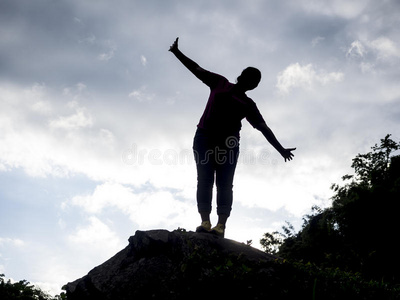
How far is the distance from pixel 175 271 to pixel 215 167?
1.85 metres

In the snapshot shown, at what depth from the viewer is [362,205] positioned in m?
21.4

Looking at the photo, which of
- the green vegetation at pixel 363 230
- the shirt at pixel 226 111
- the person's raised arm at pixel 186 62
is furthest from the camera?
the green vegetation at pixel 363 230

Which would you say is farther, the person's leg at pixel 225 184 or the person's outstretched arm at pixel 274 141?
the person's outstretched arm at pixel 274 141

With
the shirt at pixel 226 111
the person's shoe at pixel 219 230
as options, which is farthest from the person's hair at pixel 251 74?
the person's shoe at pixel 219 230

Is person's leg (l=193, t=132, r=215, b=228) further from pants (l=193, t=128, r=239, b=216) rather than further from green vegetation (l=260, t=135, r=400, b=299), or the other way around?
green vegetation (l=260, t=135, r=400, b=299)

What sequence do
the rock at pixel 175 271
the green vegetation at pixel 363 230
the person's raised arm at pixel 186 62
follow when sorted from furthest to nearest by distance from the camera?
the green vegetation at pixel 363 230, the person's raised arm at pixel 186 62, the rock at pixel 175 271

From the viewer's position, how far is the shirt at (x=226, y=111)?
459 centimetres

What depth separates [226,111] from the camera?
182 inches

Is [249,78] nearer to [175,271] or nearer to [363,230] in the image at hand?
[175,271]

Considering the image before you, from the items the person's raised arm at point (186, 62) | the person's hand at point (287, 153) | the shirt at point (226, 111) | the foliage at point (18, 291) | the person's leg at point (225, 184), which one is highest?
the person's raised arm at point (186, 62)

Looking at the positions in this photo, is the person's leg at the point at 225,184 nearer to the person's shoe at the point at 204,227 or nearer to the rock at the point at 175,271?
the person's shoe at the point at 204,227

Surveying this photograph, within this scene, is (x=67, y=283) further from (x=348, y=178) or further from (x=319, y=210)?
(x=319, y=210)

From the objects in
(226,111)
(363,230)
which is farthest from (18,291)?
(363,230)

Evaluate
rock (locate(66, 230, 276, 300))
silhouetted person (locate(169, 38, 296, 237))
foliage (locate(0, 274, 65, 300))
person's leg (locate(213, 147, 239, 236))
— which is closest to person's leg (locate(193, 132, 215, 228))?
A: silhouetted person (locate(169, 38, 296, 237))
